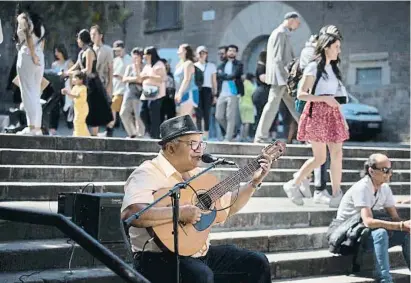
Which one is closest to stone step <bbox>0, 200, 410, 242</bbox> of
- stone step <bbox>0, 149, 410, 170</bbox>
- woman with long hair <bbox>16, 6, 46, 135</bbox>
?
stone step <bbox>0, 149, 410, 170</bbox>

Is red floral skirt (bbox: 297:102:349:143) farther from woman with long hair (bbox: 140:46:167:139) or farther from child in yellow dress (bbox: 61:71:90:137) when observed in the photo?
child in yellow dress (bbox: 61:71:90:137)

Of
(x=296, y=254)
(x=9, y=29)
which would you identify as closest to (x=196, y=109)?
(x=296, y=254)

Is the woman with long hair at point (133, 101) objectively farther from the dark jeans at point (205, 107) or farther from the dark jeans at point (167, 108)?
the dark jeans at point (205, 107)

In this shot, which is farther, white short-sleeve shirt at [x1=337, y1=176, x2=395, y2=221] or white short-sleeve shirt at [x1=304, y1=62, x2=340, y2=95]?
white short-sleeve shirt at [x1=304, y1=62, x2=340, y2=95]

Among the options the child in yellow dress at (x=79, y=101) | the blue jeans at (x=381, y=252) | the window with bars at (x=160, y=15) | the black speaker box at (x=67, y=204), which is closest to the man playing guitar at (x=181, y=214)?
the black speaker box at (x=67, y=204)

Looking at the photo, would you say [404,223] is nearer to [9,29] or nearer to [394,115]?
[394,115]

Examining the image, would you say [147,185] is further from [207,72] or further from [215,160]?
[207,72]

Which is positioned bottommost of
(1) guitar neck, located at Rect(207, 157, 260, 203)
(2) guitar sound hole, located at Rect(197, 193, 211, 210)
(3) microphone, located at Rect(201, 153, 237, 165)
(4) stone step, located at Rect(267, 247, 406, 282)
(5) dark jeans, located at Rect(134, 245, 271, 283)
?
(4) stone step, located at Rect(267, 247, 406, 282)

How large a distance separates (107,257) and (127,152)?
→ 19.9ft

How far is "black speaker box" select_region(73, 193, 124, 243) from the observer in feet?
20.7

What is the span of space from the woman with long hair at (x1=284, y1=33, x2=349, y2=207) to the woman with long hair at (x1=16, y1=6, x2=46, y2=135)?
3.50 meters

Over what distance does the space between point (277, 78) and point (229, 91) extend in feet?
7.51

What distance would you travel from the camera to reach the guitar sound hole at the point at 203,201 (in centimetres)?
541

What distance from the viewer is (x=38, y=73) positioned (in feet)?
35.6
